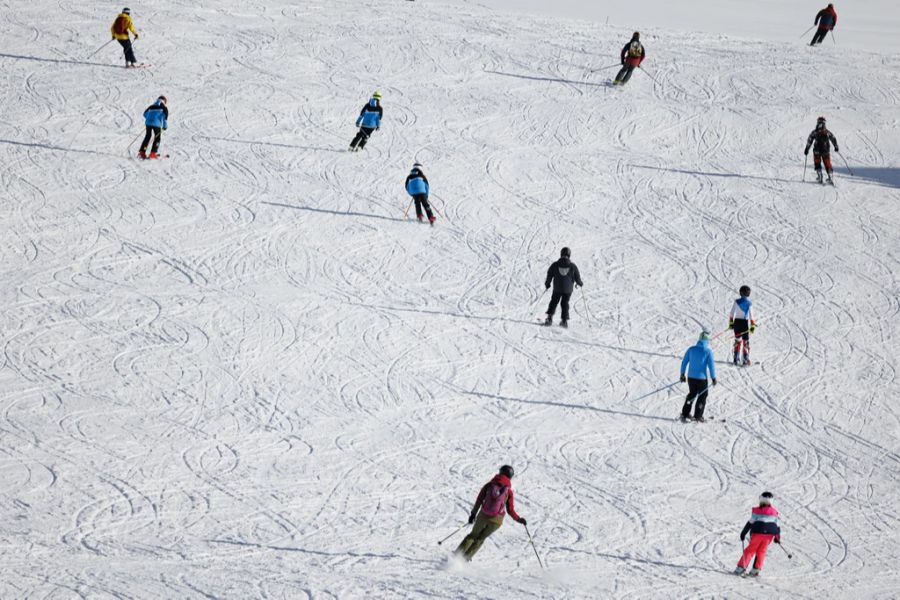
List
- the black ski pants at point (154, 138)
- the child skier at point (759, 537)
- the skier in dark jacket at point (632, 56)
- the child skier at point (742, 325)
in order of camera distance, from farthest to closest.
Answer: the skier in dark jacket at point (632, 56) → the black ski pants at point (154, 138) → the child skier at point (742, 325) → the child skier at point (759, 537)

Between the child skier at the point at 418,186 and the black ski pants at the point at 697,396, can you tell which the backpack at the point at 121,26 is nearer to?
the child skier at the point at 418,186

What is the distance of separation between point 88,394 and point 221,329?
227 cm

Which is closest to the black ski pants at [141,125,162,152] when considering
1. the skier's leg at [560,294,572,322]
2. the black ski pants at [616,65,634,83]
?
the skier's leg at [560,294,572,322]

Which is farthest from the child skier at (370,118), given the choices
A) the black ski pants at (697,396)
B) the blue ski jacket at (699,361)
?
the black ski pants at (697,396)

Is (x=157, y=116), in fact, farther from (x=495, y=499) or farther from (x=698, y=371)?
(x=495, y=499)

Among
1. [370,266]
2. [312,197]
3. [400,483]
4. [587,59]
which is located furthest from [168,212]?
[587,59]

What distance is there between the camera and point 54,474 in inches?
460

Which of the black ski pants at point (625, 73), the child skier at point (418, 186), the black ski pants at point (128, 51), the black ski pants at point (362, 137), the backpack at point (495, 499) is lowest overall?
the backpack at point (495, 499)

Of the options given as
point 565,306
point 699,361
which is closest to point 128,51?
point 565,306

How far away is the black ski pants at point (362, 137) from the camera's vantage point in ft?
70.9

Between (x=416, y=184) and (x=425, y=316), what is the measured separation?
3.35 meters

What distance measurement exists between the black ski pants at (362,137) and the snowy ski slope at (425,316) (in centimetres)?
33

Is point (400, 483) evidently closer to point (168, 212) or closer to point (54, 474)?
point (54, 474)

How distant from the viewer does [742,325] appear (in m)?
15.6
